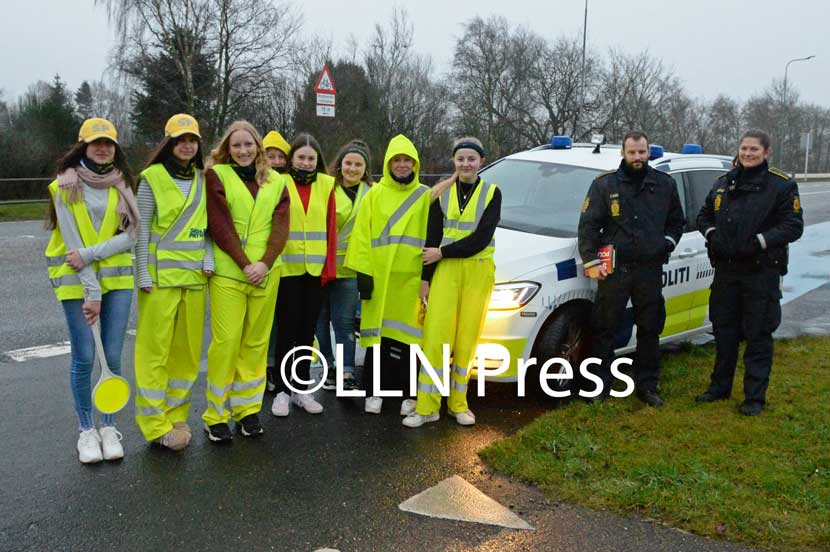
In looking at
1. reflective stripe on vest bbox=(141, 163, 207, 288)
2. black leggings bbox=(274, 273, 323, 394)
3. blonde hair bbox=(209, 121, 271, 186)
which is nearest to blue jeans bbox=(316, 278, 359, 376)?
black leggings bbox=(274, 273, 323, 394)

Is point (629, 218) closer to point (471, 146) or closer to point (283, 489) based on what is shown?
point (471, 146)

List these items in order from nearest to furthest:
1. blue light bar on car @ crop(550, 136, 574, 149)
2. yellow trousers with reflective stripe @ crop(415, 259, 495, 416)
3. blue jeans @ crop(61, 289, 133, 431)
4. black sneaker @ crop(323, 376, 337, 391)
→ blue jeans @ crop(61, 289, 133, 431) < yellow trousers with reflective stripe @ crop(415, 259, 495, 416) < black sneaker @ crop(323, 376, 337, 391) < blue light bar on car @ crop(550, 136, 574, 149)

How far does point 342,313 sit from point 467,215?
1353 mm

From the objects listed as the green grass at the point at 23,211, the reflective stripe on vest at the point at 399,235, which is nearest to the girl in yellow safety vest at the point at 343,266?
the reflective stripe on vest at the point at 399,235

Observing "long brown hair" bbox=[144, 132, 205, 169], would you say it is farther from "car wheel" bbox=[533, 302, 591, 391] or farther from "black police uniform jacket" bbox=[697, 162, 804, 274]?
"black police uniform jacket" bbox=[697, 162, 804, 274]

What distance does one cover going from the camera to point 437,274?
15.8 ft

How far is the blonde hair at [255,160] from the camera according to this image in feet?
14.6

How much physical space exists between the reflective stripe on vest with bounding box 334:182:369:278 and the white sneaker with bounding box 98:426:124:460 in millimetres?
1860

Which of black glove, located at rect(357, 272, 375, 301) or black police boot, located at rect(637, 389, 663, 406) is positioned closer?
black glove, located at rect(357, 272, 375, 301)

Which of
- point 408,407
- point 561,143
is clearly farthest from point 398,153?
point 561,143

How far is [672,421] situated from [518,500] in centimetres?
155

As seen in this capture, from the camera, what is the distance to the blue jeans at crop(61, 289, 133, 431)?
412 centimetres

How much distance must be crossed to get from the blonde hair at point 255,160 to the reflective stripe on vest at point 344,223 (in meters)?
0.91

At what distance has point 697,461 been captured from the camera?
167 inches
